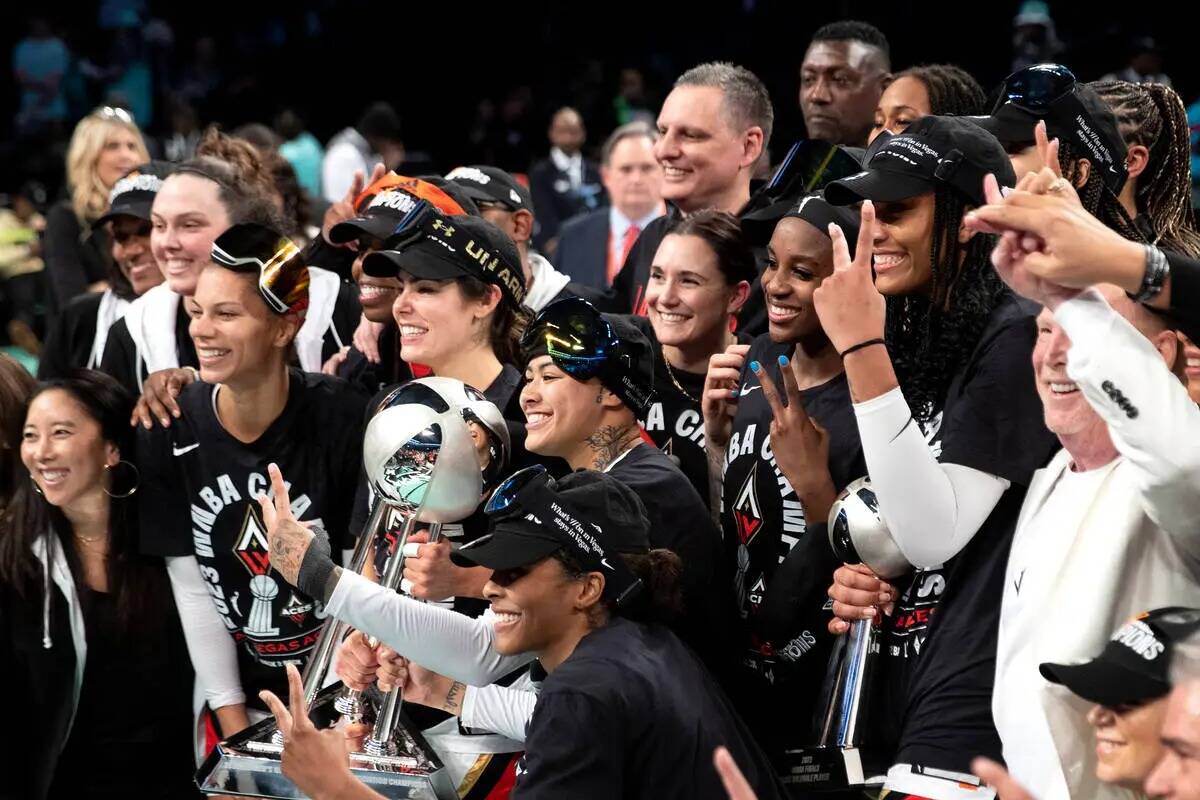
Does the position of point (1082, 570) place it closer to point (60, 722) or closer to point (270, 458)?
point (270, 458)

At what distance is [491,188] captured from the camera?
4.89 m

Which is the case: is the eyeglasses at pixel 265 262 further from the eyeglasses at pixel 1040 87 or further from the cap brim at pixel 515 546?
the eyeglasses at pixel 1040 87

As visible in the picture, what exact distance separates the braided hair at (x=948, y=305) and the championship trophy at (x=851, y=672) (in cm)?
23

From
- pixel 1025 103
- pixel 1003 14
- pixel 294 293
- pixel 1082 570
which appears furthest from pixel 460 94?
pixel 1082 570

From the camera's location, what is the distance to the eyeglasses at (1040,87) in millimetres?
3109

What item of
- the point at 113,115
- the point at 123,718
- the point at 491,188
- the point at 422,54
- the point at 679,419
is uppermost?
the point at 422,54

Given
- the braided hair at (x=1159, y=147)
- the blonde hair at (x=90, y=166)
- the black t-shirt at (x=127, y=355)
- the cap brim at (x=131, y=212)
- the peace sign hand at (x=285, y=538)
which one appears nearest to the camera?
the peace sign hand at (x=285, y=538)

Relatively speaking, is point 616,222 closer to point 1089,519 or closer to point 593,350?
point 593,350

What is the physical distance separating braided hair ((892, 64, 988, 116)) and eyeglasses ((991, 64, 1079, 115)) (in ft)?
3.71

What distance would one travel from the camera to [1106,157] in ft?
9.91

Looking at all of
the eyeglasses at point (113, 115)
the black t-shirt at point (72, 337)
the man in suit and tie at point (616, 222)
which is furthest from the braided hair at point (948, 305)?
the man in suit and tie at point (616, 222)

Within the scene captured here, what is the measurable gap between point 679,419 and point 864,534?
41.9 inches

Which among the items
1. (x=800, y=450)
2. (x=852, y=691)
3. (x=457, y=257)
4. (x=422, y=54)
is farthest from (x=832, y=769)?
(x=422, y=54)

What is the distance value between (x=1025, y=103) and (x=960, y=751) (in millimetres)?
1286
